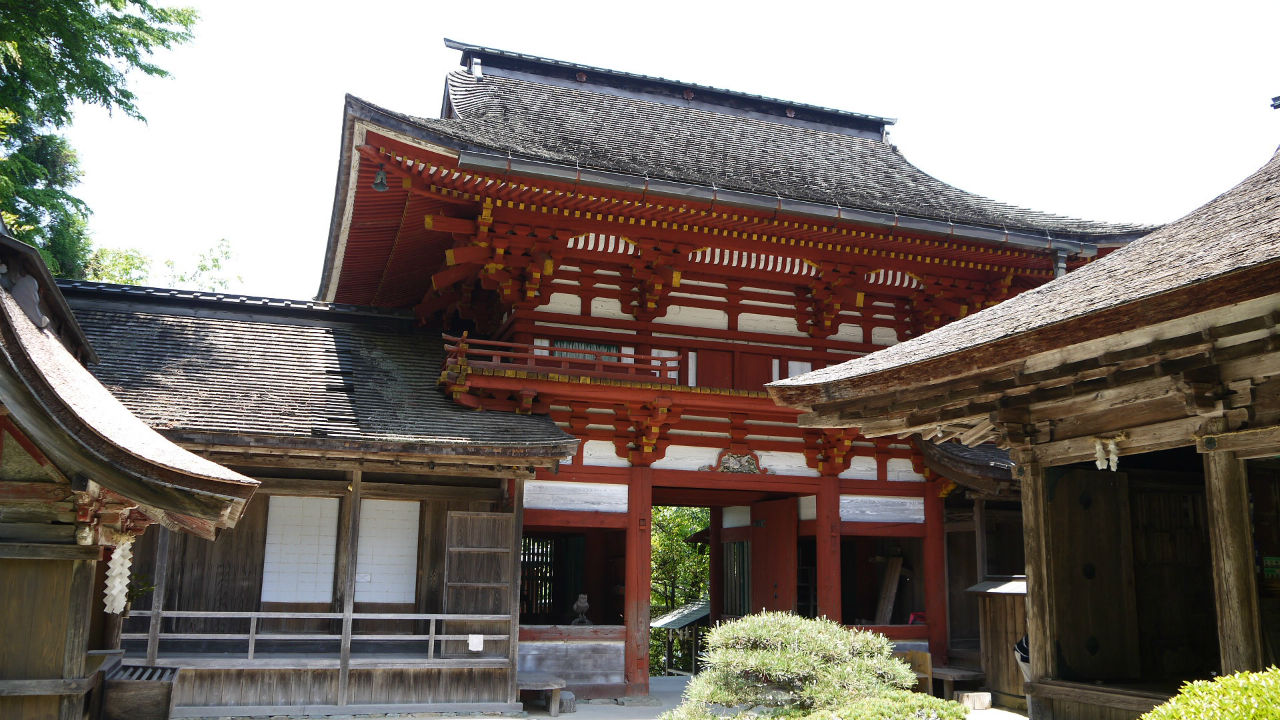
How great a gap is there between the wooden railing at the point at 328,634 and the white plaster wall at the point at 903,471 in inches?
239

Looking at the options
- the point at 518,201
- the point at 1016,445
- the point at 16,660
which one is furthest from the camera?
the point at 518,201

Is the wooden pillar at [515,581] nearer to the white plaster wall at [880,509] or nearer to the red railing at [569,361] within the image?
the red railing at [569,361]

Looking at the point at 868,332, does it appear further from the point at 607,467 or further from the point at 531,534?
the point at 531,534

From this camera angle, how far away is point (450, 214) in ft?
42.8

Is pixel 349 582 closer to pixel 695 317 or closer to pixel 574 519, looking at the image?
pixel 574 519

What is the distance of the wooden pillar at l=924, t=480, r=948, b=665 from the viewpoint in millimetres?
14508

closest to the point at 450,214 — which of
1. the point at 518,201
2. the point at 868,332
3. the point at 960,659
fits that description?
the point at 518,201

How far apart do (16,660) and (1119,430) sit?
7.35 m

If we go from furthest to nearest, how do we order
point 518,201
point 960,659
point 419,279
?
1. point 419,279
2. point 960,659
3. point 518,201

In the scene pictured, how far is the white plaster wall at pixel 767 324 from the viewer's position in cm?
1459

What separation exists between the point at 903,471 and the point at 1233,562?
833 cm

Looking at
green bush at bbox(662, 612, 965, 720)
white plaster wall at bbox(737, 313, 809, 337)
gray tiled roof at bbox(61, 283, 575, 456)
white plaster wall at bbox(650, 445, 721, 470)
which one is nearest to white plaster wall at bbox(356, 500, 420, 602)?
gray tiled roof at bbox(61, 283, 575, 456)

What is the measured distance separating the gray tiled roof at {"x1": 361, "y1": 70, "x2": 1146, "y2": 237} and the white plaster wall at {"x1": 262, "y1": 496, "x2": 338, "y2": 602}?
15.5 ft

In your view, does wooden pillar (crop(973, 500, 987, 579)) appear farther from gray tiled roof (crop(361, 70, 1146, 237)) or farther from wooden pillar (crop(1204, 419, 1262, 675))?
wooden pillar (crop(1204, 419, 1262, 675))
